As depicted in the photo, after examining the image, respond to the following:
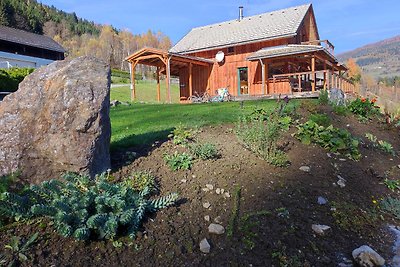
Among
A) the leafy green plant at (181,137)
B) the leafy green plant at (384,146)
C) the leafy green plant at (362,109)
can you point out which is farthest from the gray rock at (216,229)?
the leafy green plant at (362,109)

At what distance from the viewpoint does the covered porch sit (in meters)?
15.4

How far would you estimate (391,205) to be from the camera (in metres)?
3.99

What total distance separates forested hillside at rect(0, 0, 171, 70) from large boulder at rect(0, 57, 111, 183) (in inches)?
1932

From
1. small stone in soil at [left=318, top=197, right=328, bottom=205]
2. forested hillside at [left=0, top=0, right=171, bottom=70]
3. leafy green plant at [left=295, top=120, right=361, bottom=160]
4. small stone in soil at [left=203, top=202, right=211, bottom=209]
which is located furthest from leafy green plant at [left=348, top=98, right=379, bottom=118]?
forested hillside at [left=0, top=0, right=171, bottom=70]

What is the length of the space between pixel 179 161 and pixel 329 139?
8.44 ft

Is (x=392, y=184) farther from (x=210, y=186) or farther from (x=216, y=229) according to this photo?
(x=216, y=229)

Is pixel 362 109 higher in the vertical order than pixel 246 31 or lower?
lower

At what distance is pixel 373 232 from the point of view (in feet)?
11.0

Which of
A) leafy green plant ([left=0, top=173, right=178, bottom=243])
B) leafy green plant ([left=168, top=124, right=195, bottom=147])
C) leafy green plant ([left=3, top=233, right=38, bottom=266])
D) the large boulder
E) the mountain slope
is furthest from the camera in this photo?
the mountain slope

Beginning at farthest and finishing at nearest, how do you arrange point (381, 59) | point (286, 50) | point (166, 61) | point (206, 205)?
point (381, 59) → point (166, 61) → point (286, 50) → point (206, 205)

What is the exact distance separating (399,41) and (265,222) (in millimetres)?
157228

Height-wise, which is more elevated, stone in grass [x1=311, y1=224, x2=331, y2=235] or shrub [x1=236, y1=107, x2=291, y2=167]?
shrub [x1=236, y1=107, x2=291, y2=167]

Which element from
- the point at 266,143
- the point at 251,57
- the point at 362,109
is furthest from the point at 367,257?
the point at 251,57

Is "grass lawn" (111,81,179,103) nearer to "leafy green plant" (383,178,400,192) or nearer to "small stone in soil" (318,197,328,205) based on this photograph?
"leafy green plant" (383,178,400,192)
